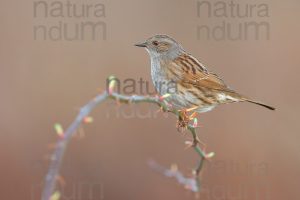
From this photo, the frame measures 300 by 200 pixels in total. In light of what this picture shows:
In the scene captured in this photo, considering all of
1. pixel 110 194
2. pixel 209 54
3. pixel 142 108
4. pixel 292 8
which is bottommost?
pixel 110 194

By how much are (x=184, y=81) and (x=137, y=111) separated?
3172mm

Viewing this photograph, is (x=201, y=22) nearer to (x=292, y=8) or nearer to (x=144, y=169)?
(x=292, y=8)

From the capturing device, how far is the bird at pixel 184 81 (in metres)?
5.57

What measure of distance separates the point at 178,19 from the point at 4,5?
2.97m

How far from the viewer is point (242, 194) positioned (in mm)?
7898

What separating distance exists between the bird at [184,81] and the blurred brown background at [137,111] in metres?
2.24

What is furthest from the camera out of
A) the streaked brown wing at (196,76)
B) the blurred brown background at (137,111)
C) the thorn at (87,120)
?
the blurred brown background at (137,111)

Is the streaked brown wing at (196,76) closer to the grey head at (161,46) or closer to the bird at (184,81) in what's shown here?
the bird at (184,81)

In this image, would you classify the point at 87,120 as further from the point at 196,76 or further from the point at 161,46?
the point at 161,46

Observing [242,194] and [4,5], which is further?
[4,5]

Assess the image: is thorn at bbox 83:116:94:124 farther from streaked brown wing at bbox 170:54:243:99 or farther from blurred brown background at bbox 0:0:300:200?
blurred brown background at bbox 0:0:300:200

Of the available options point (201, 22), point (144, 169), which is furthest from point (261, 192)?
point (201, 22)

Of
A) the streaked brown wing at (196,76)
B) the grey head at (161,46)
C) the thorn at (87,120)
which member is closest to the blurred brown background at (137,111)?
the streaked brown wing at (196,76)

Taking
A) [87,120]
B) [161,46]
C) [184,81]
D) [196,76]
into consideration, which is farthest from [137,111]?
[87,120]
